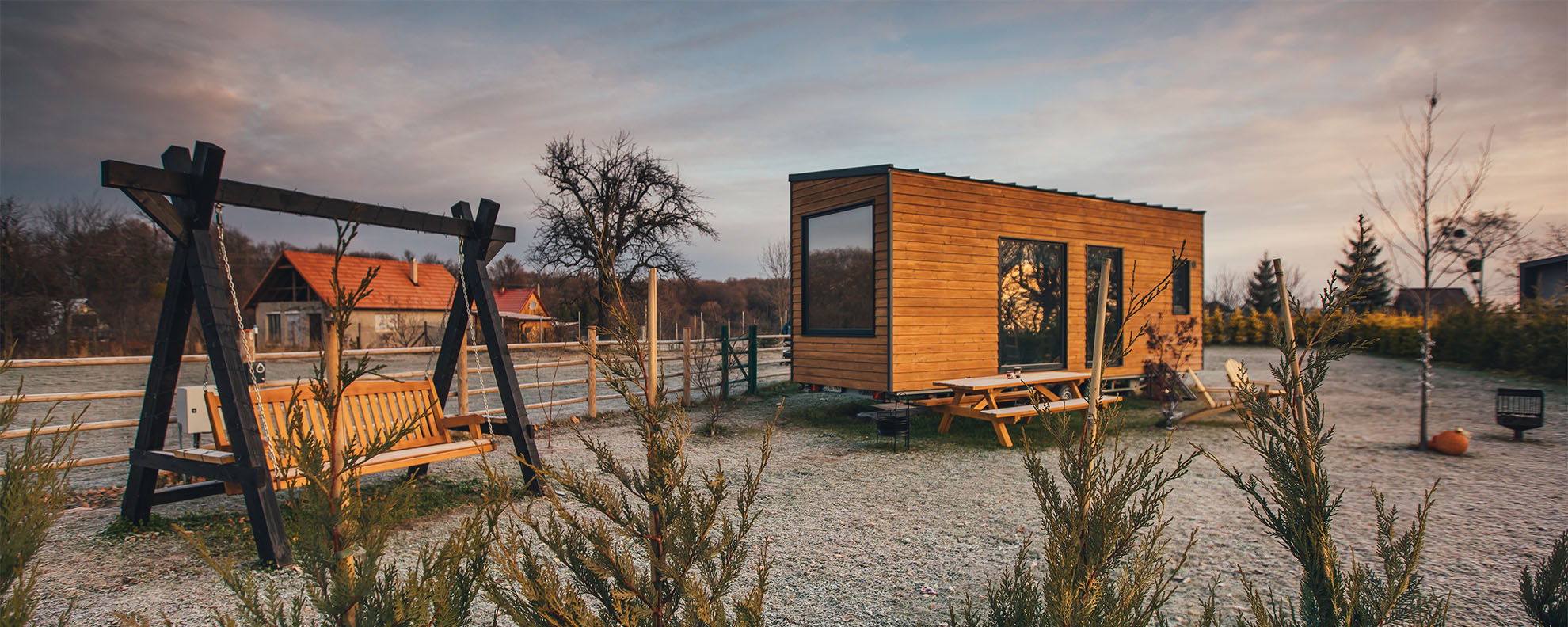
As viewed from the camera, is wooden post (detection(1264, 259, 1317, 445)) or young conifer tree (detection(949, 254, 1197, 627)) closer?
young conifer tree (detection(949, 254, 1197, 627))

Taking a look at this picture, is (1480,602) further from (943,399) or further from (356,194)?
(356,194)

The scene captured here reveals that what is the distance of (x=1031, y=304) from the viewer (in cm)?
943

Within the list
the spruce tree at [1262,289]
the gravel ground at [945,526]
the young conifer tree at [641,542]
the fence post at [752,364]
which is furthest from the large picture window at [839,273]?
the spruce tree at [1262,289]

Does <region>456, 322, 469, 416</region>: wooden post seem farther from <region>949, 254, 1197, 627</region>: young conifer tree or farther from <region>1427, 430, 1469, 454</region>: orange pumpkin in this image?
<region>1427, 430, 1469, 454</region>: orange pumpkin

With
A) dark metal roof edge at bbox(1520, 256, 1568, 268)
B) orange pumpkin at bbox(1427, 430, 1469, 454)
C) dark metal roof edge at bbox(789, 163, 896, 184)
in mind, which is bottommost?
orange pumpkin at bbox(1427, 430, 1469, 454)

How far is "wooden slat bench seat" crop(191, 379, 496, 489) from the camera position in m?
4.15

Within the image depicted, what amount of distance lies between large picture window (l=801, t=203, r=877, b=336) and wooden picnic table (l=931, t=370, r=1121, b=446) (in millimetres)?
1346

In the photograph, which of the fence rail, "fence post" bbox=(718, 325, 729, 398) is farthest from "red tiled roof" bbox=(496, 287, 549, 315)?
"fence post" bbox=(718, 325, 729, 398)

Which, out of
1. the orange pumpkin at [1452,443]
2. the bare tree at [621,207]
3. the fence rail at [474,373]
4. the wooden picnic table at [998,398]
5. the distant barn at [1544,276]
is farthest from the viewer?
the bare tree at [621,207]

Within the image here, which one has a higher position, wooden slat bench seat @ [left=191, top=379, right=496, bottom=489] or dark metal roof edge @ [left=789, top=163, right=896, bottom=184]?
dark metal roof edge @ [left=789, top=163, right=896, bottom=184]

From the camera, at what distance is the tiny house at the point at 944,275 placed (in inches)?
320

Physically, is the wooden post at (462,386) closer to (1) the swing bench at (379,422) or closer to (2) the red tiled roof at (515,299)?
(1) the swing bench at (379,422)

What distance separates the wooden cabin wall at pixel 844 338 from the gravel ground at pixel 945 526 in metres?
0.84

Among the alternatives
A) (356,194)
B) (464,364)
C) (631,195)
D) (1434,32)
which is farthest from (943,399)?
(631,195)
